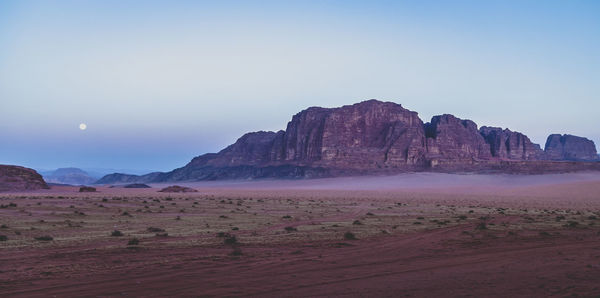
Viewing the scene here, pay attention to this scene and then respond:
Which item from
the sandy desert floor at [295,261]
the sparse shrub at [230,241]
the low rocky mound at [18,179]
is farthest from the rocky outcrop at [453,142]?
the sparse shrub at [230,241]

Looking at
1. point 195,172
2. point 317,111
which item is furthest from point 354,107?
point 195,172

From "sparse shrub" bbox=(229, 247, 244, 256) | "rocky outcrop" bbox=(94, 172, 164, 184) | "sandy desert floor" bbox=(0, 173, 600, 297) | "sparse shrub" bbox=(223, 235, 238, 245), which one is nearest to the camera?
"sandy desert floor" bbox=(0, 173, 600, 297)

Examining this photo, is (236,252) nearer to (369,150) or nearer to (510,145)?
(369,150)

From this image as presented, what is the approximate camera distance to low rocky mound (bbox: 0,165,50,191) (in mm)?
62819

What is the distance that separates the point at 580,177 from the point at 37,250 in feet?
431

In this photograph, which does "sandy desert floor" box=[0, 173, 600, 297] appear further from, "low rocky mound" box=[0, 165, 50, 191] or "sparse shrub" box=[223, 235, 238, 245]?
"low rocky mound" box=[0, 165, 50, 191]

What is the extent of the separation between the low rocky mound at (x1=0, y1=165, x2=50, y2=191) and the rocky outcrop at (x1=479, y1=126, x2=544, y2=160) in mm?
153455

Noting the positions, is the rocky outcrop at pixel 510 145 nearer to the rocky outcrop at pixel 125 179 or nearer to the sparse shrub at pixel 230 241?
the rocky outcrop at pixel 125 179

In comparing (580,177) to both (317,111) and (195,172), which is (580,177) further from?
(195,172)

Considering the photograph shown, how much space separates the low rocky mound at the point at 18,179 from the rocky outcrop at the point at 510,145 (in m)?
153

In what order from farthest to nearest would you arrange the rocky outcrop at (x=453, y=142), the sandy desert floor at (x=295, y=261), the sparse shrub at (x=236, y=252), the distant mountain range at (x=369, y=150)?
the rocky outcrop at (x=453, y=142) < the distant mountain range at (x=369, y=150) < the sparse shrub at (x=236, y=252) < the sandy desert floor at (x=295, y=261)

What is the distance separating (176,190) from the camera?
249 feet

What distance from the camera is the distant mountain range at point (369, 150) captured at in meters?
134

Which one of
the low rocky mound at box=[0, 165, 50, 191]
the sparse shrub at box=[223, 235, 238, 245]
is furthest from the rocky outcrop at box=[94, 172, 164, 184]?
the sparse shrub at box=[223, 235, 238, 245]
